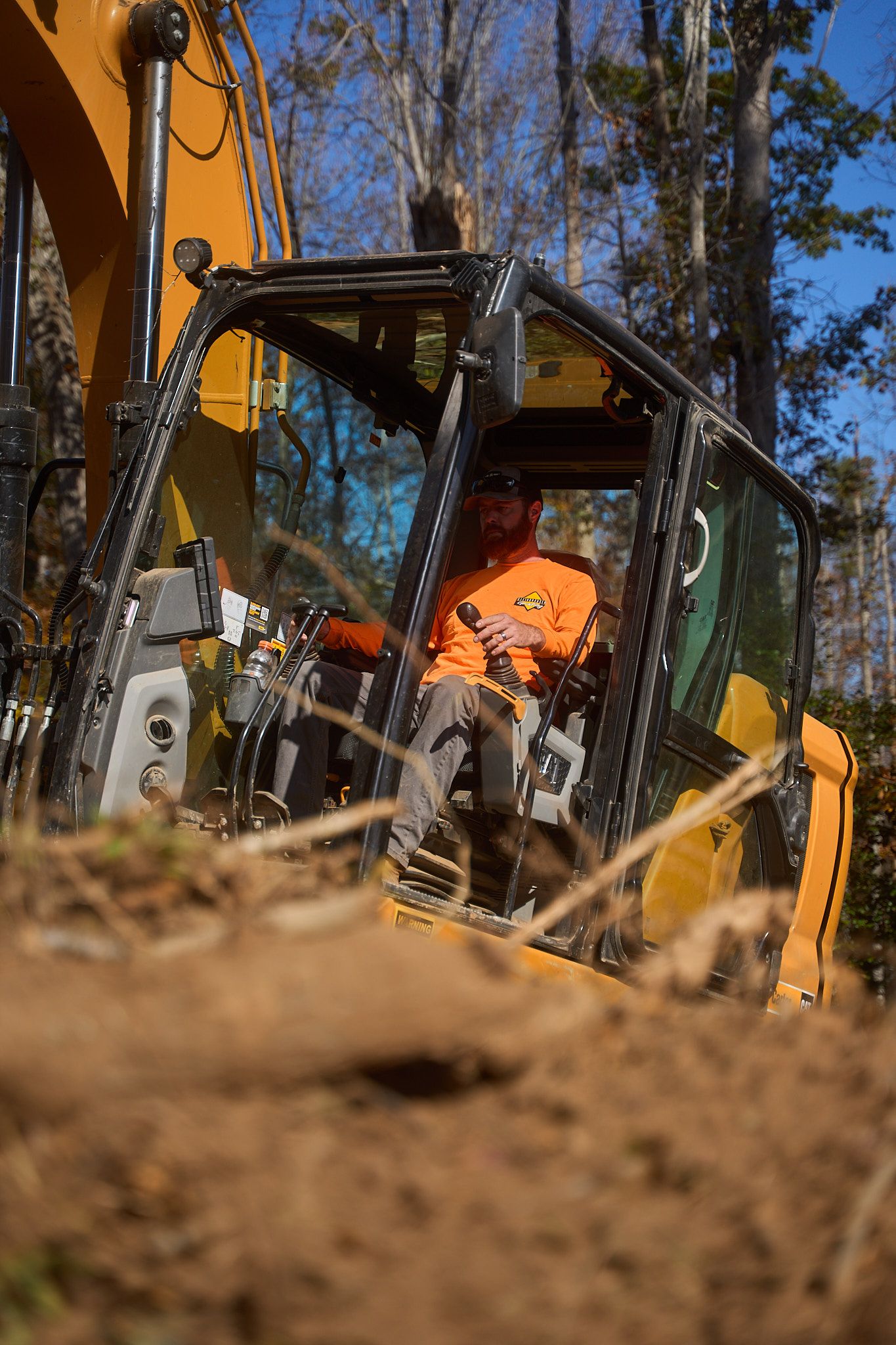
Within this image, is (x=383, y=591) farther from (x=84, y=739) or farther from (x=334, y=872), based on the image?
(x=334, y=872)

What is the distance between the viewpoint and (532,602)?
13.5ft

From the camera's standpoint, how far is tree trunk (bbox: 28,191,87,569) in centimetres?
1101

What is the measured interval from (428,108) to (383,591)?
14.4 m

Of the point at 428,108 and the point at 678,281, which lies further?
the point at 428,108

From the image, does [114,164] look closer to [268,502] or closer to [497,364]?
[268,502]

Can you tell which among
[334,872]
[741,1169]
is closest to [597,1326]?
[741,1169]

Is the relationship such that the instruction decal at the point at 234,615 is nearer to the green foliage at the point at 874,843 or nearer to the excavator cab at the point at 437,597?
the excavator cab at the point at 437,597

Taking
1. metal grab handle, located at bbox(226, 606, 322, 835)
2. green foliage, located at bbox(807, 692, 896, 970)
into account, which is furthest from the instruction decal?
green foliage, located at bbox(807, 692, 896, 970)

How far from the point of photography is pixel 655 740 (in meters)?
3.34

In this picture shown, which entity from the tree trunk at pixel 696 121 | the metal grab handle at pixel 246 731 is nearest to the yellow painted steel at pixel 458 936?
the metal grab handle at pixel 246 731

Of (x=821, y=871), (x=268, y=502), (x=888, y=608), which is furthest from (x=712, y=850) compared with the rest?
(x=888, y=608)

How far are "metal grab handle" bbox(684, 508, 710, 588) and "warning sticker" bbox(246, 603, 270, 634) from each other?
129cm

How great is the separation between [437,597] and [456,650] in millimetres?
943

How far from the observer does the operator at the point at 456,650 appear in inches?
133
